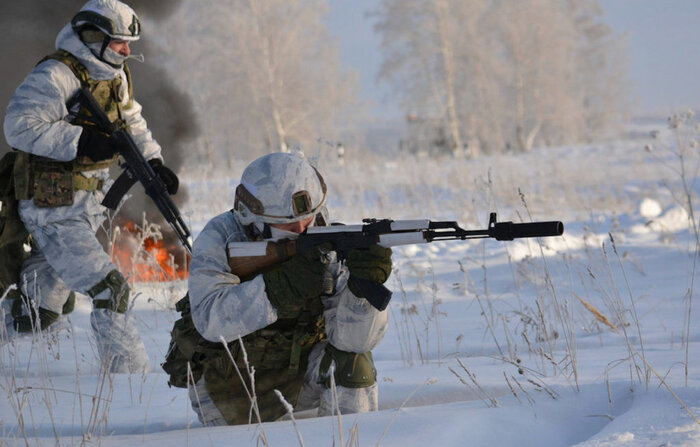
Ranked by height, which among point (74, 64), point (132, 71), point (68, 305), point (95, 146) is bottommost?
point (68, 305)

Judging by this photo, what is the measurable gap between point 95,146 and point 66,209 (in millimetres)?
340

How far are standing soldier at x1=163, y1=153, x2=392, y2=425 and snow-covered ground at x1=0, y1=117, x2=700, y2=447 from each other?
0.65 ft

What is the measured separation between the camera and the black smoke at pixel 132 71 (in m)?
7.47

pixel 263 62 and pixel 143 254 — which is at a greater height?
pixel 263 62

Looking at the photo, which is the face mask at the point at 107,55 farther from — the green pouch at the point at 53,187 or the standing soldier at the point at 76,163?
the green pouch at the point at 53,187

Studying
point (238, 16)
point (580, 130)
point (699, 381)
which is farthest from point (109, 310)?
point (580, 130)

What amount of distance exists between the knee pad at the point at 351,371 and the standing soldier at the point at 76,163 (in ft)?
4.34

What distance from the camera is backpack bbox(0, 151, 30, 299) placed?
375 cm

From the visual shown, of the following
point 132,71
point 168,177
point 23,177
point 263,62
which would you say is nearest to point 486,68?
point 263,62

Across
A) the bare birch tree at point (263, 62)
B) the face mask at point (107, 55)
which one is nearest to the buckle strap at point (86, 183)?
the face mask at point (107, 55)

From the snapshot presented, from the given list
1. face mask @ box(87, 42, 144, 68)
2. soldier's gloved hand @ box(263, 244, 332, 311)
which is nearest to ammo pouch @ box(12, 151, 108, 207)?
face mask @ box(87, 42, 144, 68)

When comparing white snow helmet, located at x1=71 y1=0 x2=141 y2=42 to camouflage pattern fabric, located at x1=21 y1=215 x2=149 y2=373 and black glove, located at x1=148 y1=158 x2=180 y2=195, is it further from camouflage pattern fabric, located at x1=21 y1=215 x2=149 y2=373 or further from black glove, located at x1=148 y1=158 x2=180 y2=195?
camouflage pattern fabric, located at x1=21 y1=215 x2=149 y2=373

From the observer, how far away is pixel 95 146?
3674mm

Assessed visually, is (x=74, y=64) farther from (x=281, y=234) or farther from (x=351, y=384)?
(x=351, y=384)
